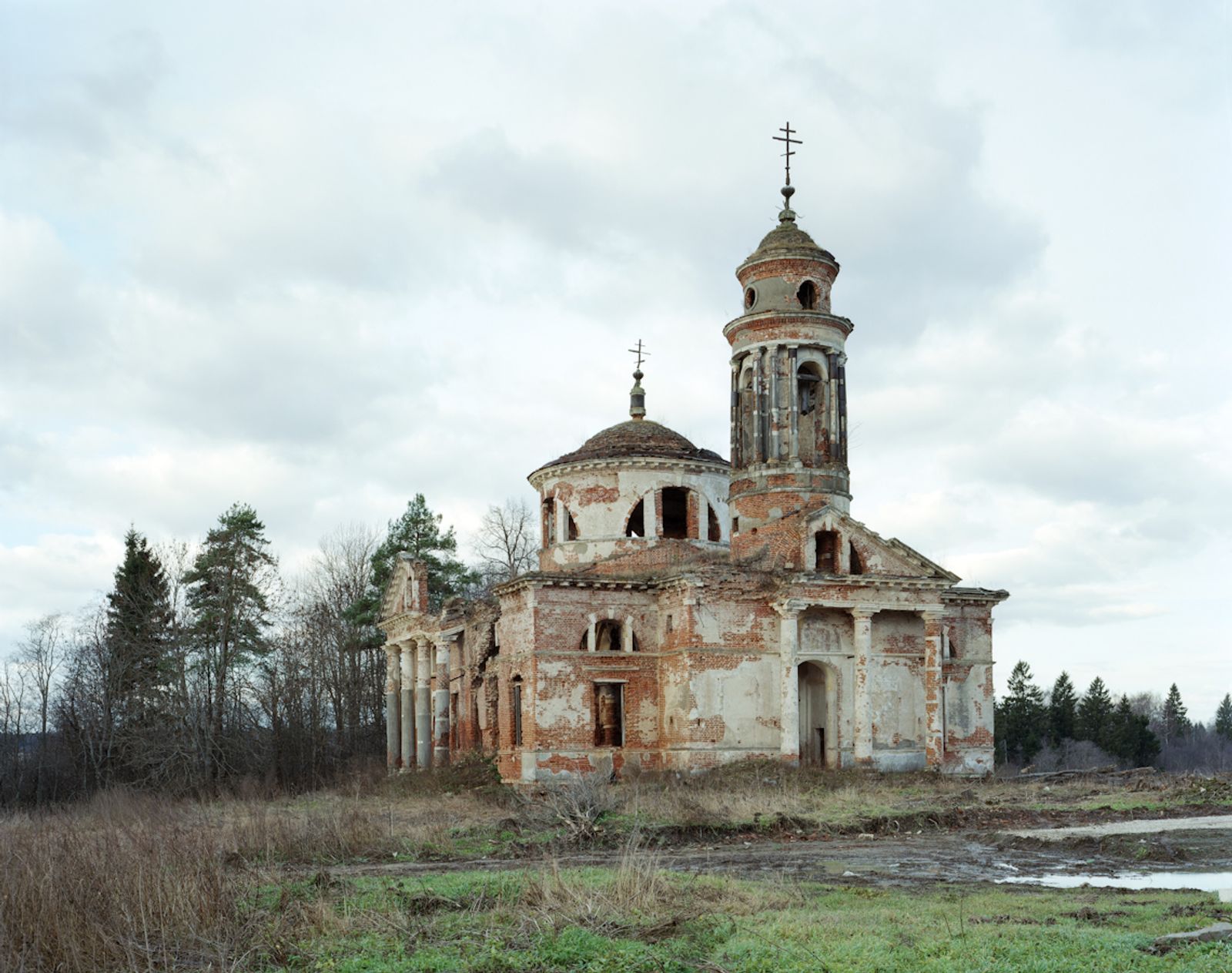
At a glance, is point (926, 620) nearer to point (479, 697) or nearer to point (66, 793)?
point (479, 697)

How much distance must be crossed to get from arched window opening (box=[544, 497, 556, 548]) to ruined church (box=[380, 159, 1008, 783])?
175 cm

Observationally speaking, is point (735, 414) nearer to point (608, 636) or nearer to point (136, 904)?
point (608, 636)

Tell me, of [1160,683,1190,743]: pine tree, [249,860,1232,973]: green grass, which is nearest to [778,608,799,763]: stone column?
[249,860,1232,973]: green grass

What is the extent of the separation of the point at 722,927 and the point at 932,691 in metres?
22.1

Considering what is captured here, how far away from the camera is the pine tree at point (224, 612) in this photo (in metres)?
44.6

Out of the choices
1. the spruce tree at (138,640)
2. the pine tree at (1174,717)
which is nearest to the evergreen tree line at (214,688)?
the spruce tree at (138,640)

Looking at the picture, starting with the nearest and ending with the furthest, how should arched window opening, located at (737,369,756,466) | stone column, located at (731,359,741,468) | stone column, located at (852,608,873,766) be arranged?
1. stone column, located at (852,608,873,766)
2. arched window opening, located at (737,369,756,466)
3. stone column, located at (731,359,741,468)

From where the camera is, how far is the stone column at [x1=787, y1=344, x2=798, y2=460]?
32906mm

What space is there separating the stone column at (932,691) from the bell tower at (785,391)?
3963 mm

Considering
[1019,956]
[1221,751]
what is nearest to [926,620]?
[1019,956]

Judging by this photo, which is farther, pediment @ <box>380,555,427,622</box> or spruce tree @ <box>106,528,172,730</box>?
spruce tree @ <box>106,528,172,730</box>

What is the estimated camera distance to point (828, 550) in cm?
3197

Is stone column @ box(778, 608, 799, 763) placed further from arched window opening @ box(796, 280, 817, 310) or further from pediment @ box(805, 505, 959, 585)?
arched window opening @ box(796, 280, 817, 310)

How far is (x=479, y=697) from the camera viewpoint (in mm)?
37062
